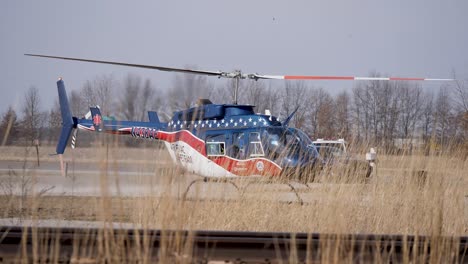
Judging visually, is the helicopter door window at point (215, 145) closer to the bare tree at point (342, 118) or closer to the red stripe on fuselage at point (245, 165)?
the red stripe on fuselage at point (245, 165)

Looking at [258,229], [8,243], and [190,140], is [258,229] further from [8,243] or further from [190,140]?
[190,140]

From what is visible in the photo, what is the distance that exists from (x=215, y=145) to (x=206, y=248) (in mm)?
9974

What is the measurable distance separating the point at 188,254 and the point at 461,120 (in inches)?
294

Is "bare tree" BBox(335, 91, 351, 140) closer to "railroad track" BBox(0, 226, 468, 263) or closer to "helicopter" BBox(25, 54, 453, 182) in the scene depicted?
"helicopter" BBox(25, 54, 453, 182)

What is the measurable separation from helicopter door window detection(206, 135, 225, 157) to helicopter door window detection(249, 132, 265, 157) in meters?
0.91

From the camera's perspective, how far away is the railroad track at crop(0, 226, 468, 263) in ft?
15.9

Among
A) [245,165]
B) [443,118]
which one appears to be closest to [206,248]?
[443,118]

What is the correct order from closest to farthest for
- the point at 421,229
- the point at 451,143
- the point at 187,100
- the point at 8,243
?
the point at 8,243, the point at 421,229, the point at 187,100, the point at 451,143

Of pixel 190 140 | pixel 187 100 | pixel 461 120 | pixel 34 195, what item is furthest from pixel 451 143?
pixel 190 140

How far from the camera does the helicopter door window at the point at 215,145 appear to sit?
15484 mm

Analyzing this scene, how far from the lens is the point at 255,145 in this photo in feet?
48.6

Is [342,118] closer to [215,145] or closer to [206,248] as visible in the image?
[215,145]

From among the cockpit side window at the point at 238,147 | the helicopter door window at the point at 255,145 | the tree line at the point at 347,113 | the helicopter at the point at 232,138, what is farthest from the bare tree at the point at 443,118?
the cockpit side window at the point at 238,147

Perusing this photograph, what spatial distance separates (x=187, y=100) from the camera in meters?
7.56
